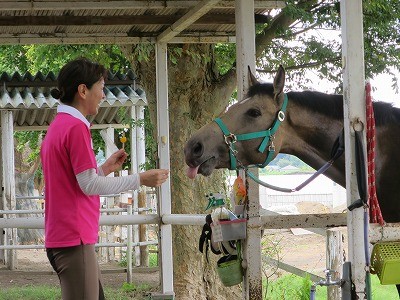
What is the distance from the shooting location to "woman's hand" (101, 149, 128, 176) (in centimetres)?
385

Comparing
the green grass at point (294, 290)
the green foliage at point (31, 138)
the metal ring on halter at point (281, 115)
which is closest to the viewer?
the metal ring on halter at point (281, 115)

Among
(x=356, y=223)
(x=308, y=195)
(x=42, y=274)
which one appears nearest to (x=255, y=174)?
(x=356, y=223)

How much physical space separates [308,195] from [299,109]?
26378 millimetres

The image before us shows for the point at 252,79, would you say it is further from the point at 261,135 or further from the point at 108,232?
the point at 108,232

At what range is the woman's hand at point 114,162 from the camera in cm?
385

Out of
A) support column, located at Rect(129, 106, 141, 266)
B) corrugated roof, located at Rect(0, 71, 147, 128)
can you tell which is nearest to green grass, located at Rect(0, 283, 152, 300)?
support column, located at Rect(129, 106, 141, 266)

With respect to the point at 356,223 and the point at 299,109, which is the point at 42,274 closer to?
the point at 299,109

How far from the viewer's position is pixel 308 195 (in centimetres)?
3052

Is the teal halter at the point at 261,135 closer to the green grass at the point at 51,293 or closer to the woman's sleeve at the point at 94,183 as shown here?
the woman's sleeve at the point at 94,183

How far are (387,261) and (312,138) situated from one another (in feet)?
4.50

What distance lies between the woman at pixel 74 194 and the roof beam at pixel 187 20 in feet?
6.32

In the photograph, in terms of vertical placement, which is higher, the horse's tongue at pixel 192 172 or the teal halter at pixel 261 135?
the teal halter at pixel 261 135

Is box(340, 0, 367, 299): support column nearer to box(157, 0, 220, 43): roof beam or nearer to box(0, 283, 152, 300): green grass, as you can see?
box(157, 0, 220, 43): roof beam

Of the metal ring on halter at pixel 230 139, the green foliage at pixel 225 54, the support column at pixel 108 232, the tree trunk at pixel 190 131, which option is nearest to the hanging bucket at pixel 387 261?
the metal ring on halter at pixel 230 139
